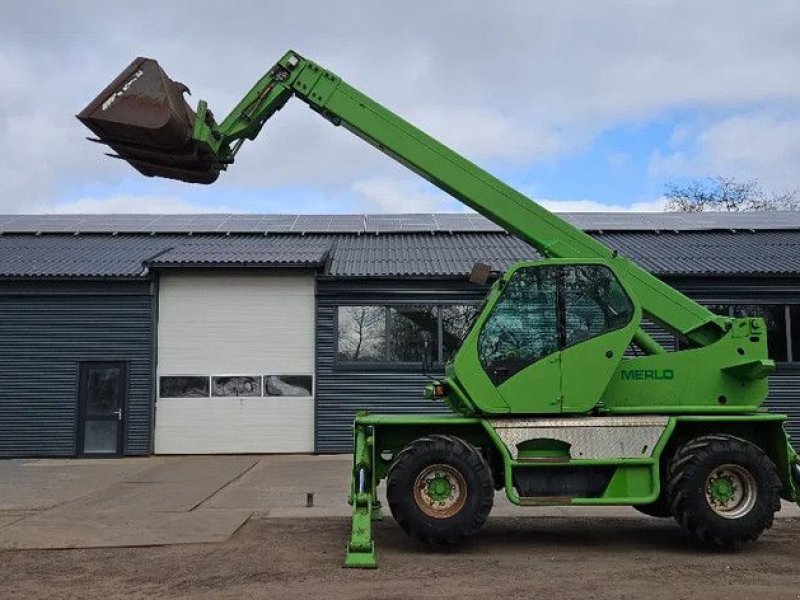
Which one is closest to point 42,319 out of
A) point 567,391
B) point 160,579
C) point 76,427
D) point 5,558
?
point 76,427

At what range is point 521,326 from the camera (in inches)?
305

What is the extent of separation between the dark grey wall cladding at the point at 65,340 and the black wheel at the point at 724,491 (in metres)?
12.5

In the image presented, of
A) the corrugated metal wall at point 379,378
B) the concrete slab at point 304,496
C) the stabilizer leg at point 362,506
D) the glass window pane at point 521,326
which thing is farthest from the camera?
the corrugated metal wall at point 379,378

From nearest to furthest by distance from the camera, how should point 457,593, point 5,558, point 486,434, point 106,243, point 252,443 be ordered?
point 457,593, point 5,558, point 486,434, point 252,443, point 106,243

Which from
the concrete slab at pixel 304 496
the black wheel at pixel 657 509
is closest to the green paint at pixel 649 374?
the black wheel at pixel 657 509

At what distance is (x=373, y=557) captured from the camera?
22.7 feet

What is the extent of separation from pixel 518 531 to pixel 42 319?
1266cm

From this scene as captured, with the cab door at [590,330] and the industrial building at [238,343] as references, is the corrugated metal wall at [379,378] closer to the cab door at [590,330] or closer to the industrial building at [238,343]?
the industrial building at [238,343]

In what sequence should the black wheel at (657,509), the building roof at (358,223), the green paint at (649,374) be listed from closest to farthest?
1. the green paint at (649,374)
2. the black wheel at (657,509)
3. the building roof at (358,223)

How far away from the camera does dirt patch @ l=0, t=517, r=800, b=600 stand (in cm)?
616

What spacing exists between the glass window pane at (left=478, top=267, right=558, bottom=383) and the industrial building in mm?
8745

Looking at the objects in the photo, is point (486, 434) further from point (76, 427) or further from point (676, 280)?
point (76, 427)

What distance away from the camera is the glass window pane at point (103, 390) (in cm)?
1680

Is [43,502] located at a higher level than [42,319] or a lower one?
lower
